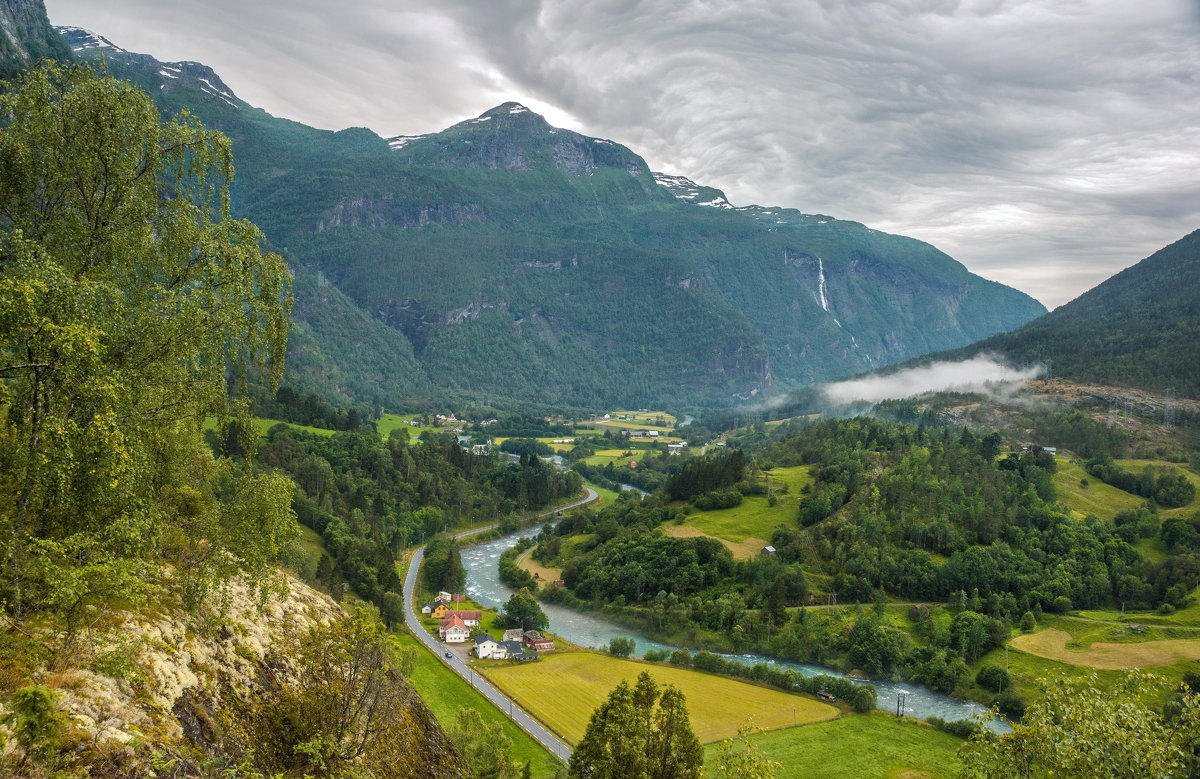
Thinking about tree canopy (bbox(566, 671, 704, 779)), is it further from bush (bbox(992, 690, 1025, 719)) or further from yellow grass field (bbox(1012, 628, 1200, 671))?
yellow grass field (bbox(1012, 628, 1200, 671))

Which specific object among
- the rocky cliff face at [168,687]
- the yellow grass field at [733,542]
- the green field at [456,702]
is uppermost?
the rocky cliff face at [168,687]

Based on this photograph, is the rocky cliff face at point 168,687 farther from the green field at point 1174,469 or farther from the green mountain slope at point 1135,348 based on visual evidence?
the green mountain slope at point 1135,348

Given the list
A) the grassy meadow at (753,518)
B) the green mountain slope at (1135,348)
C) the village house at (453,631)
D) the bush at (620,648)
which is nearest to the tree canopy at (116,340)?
the bush at (620,648)

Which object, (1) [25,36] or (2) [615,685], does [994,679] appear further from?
(1) [25,36]

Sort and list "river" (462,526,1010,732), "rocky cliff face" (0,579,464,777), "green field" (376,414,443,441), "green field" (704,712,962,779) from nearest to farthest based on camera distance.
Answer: "rocky cliff face" (0,579,464,777)
"green field" (704,712,962,779)
"river" (462,526,1010,732)
"green field" (376,414,443,441)

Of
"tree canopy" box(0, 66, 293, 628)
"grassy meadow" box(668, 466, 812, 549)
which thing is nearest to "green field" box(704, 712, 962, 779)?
"grassy meadow" box(668, 466, 812, 549)

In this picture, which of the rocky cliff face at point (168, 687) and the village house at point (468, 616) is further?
the village house at point (468, 616)
